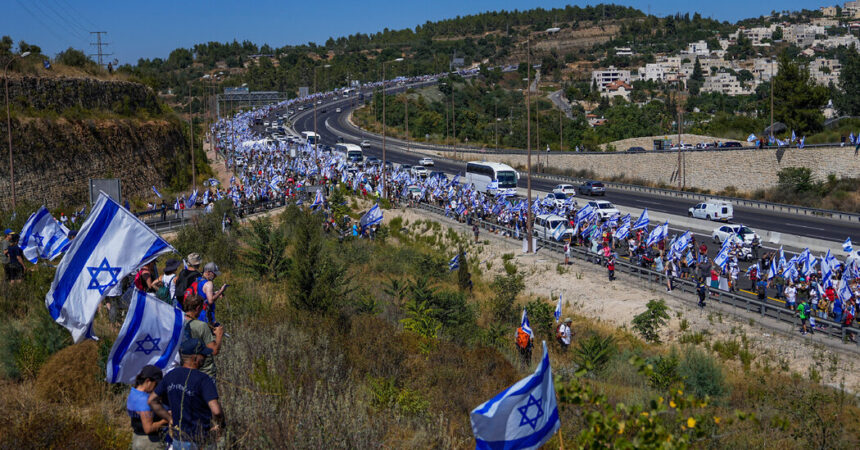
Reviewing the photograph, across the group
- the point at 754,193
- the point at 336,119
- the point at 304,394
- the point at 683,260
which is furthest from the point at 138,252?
the point at 336,119

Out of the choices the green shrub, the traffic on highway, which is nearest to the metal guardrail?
the traffic on highway

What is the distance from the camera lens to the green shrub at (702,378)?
13.1 m

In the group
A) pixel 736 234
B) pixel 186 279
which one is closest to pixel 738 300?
pixel 736 234

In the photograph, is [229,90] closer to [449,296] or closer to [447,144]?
[447,144]

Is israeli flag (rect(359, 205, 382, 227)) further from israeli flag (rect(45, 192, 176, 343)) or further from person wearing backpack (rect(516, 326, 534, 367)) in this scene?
israeli flag (rect(45, 192, 176, 343))

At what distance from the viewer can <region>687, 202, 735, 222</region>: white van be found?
1550 inches

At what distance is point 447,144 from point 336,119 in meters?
29.1

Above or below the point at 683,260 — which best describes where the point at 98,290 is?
above

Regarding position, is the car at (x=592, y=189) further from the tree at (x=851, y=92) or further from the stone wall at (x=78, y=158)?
the tree at (x=851, y=92)

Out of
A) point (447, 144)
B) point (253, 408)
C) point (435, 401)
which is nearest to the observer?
point (253, 408)

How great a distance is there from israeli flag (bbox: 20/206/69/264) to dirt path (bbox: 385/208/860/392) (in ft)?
50.5

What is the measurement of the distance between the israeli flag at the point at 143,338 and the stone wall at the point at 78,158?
97.0 ft

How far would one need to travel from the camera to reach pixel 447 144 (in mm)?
96375

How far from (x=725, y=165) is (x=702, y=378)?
153 feet
